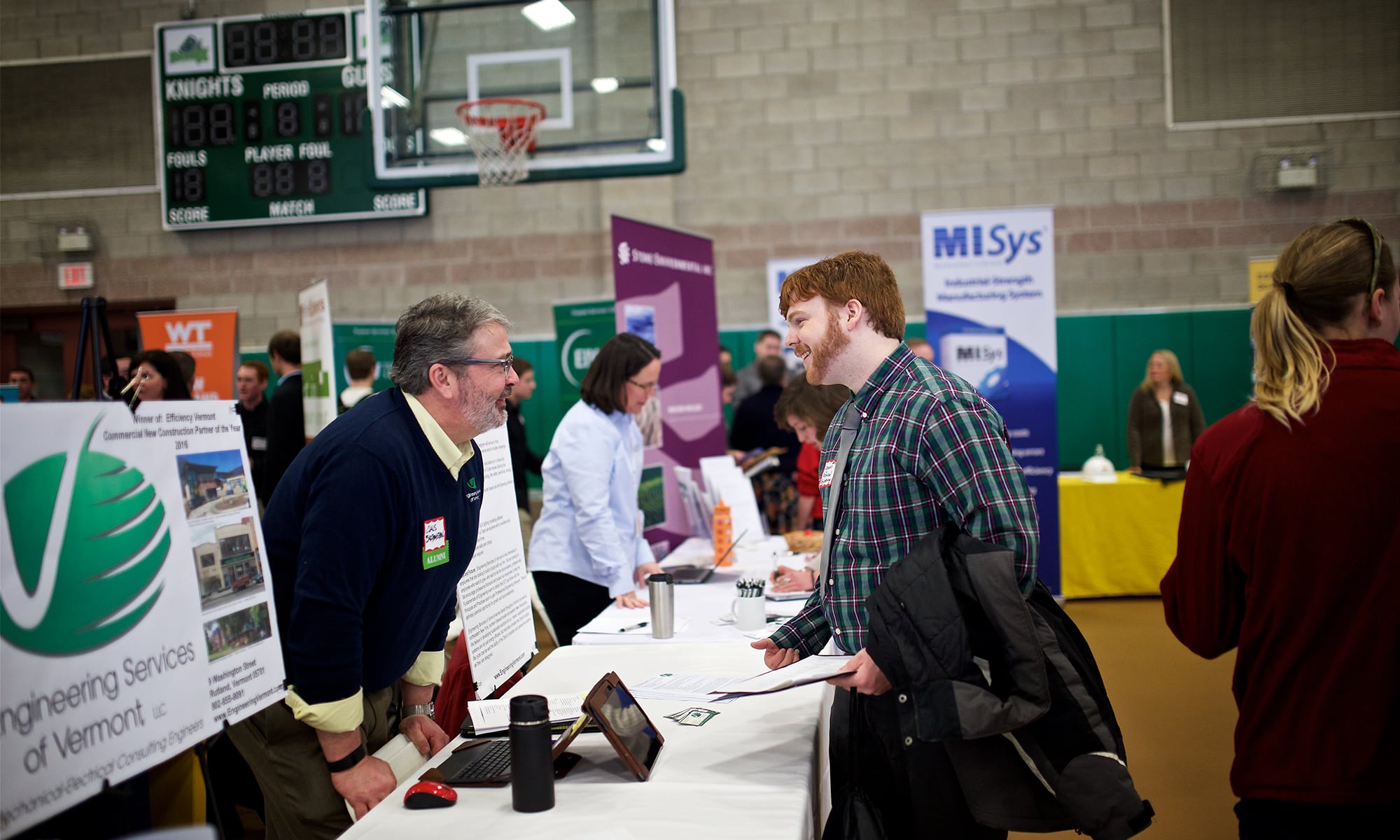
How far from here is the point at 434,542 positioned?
5.12ft

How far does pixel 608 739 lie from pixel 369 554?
Answer: 47 centimetres

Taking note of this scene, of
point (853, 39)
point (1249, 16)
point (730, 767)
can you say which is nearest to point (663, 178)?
point (853, 39)

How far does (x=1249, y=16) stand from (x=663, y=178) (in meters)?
4.64

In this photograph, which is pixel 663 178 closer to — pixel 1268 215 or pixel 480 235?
pixel 480 235

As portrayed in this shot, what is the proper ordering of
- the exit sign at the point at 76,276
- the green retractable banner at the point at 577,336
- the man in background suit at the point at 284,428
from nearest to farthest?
the man in background suit at the point at 284,428 → the green retractable banner at the point at 577,336 → the exit sign at the point at 76,276

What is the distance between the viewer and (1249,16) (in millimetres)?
7191

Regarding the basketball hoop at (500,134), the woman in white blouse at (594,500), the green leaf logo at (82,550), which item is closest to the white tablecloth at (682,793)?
the green leaf logo at (82,550)

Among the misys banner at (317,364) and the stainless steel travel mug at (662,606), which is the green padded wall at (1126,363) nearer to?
the misys banner at (317,364)

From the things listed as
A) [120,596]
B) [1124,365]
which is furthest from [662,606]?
[1124,365]

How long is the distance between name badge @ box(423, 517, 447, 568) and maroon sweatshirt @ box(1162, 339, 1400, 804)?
1.20m

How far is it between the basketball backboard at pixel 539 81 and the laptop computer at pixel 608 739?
9.92ft

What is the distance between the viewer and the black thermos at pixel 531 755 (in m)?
1.31

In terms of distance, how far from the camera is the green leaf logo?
0.97 metres

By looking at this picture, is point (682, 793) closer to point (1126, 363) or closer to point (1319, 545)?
point (1319, 545)
